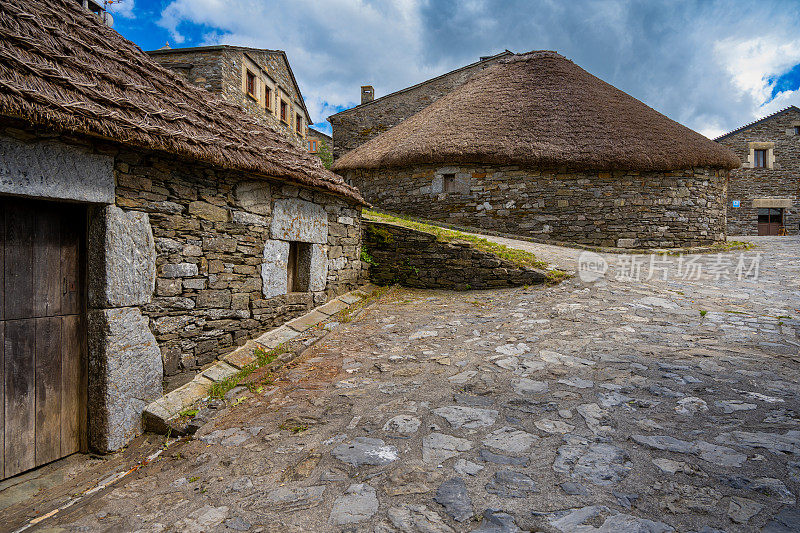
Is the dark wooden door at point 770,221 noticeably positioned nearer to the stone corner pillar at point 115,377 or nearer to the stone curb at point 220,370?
the stone curb at point 220,370

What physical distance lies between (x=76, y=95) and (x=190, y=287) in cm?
173

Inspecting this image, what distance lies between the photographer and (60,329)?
→ 3051 millimetres

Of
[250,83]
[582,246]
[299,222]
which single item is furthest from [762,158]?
[299,222]

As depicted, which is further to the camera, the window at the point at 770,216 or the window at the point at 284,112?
the window at the point at 770,216

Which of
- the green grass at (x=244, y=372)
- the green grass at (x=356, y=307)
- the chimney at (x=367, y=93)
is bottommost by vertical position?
the green grass at (x=244, y=372)

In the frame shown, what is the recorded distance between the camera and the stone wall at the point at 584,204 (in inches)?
385

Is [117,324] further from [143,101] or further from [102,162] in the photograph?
[143,101]

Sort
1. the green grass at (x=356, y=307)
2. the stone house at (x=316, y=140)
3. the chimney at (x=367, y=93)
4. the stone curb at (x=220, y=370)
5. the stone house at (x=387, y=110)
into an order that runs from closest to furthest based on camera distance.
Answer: the stone curb at (x=220, y=370)
the green grass at (x=356, y=307)
the stone house at (x=387, y=110)
the chimney at (x=367, y=93)
the stone house at (x=316, y=140)

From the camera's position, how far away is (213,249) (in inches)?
154

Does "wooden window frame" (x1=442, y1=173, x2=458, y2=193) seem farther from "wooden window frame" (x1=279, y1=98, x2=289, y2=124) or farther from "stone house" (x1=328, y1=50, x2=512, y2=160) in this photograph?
"wooden window frame" (x1=279, y1=98, x2=289, y2=124)

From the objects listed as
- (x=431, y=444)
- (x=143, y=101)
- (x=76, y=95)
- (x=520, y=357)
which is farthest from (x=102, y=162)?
(x=520, y=357)

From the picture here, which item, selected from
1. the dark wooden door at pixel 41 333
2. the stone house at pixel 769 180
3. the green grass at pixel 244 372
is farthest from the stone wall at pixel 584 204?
the stone house at pixel 769 180

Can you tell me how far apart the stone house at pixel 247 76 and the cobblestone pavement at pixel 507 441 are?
9.27 metres

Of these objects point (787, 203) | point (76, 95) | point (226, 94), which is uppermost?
point (226, 94)
